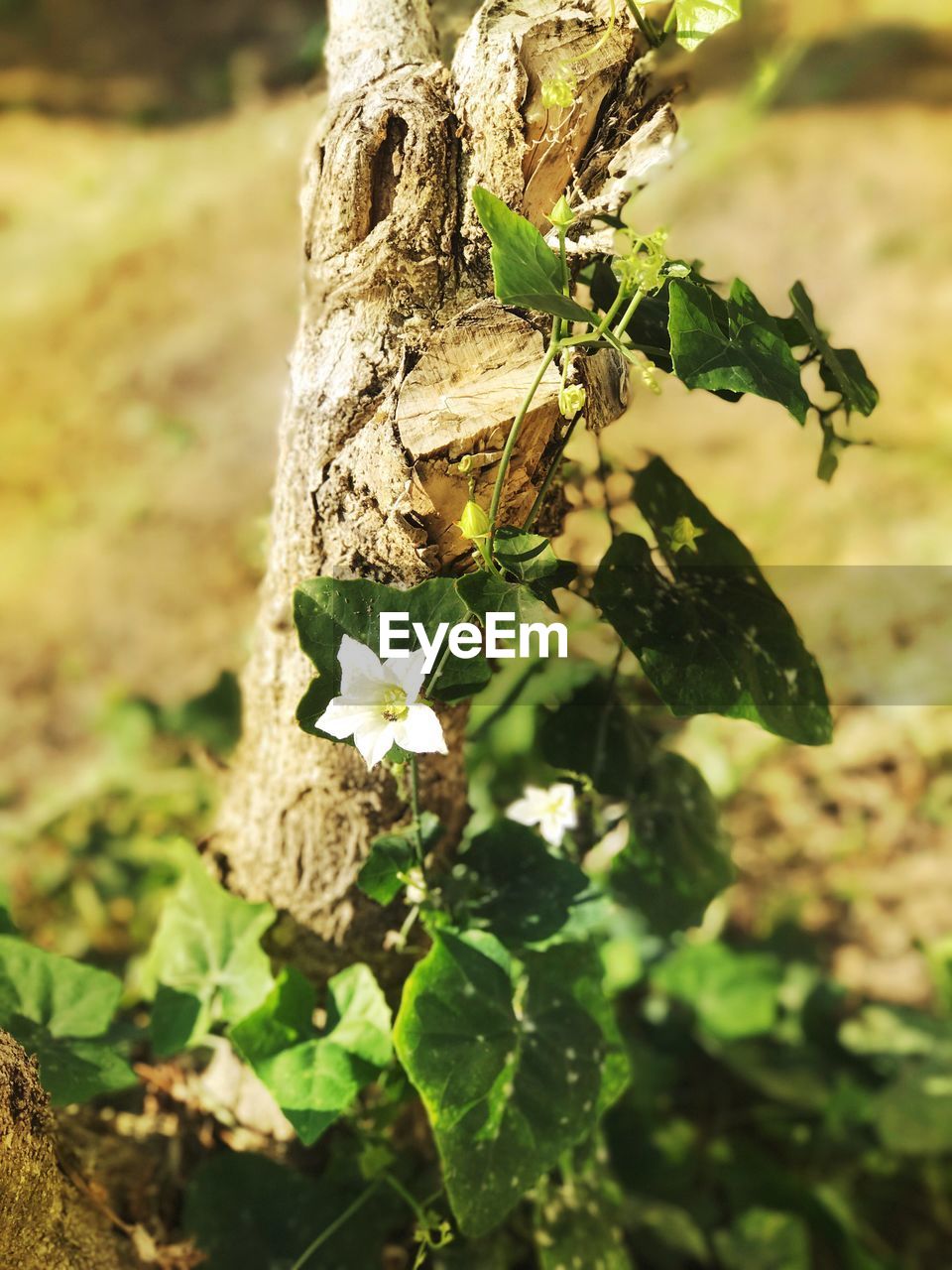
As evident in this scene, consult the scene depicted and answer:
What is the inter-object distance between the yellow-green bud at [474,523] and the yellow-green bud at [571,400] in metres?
0.09

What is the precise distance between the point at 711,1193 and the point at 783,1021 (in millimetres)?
332

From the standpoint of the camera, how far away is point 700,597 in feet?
2.99

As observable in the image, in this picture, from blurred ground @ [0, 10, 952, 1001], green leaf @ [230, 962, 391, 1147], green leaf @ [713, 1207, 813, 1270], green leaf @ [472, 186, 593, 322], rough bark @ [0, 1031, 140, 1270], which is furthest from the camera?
blurred ground @ [0, 10, 952, 1001]


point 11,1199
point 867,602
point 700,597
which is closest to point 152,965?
point 11,1199

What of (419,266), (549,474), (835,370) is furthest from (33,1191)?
(835,370)

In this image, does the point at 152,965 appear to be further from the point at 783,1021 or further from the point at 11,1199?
the point at 783,1021

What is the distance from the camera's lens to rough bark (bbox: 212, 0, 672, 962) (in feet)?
2.46

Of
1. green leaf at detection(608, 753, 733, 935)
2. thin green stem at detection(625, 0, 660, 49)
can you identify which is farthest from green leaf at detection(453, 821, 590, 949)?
thin green stem at detection(625, 0, 660, 49)

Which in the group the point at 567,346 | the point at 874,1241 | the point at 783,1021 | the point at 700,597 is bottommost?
the point at 874,1241

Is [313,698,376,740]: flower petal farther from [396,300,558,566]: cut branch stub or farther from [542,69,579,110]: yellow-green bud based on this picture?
[542,69,579,110]: yellow-green bud

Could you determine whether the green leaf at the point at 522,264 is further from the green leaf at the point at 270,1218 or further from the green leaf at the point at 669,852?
the green leaf at the point at 270,1218

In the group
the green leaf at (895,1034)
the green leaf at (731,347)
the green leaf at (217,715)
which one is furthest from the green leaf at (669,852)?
the green leaf at (217,715)

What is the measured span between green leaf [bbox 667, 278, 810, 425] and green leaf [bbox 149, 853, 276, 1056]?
706 mm

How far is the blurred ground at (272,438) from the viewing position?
222 centimetres
